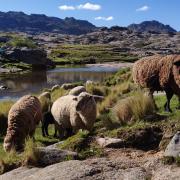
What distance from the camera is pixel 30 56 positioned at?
9631 centimetres

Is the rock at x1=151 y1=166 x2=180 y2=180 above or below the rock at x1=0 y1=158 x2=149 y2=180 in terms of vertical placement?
above

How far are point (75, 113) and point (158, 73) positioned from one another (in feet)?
10.6

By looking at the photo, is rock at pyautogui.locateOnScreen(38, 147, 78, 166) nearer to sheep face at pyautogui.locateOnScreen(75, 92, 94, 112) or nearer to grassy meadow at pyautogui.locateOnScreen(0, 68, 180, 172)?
grassy meadow at pyautogui.locateOnScreen(0, 68, 180, 172)

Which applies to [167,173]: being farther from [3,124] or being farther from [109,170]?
[3,124]

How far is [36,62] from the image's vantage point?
93.9 m

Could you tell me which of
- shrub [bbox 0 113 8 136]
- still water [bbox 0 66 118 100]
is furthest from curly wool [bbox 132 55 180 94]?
still water [bbox 0 66 118 100]

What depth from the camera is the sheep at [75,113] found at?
1479 cm

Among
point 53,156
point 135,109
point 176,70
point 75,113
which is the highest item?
point 176,70

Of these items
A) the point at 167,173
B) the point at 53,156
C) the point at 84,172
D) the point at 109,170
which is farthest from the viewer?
the point at 53,156

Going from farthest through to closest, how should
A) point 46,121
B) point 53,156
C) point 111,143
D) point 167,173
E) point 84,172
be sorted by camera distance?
point 46,121, point 111,143, point 53,156, point 84,172, point 167,173

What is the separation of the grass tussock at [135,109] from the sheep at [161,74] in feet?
2.77

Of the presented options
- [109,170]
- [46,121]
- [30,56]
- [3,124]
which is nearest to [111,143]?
[109,170]

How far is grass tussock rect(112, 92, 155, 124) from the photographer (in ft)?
44.5

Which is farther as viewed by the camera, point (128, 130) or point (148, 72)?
point (148, 72)
